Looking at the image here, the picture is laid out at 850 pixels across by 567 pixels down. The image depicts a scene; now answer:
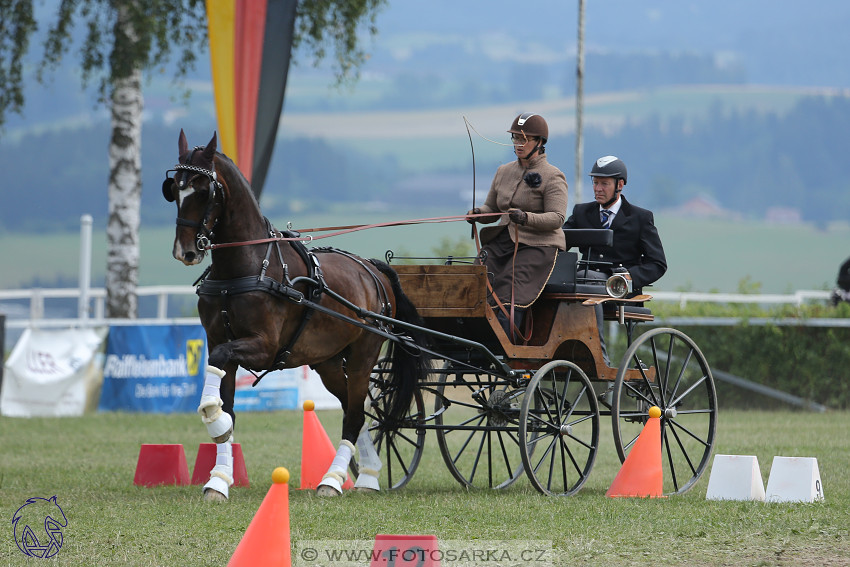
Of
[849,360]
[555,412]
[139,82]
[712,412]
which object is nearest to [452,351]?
[555,412]

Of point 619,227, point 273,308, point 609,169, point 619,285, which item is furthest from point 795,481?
point 273,308

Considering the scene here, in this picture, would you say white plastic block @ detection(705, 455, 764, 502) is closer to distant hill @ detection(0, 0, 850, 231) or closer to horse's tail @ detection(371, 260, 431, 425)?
horse's tail @ detection(371, 260, 431, 425)

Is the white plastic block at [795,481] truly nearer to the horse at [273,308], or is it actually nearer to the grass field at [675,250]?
the horse at [273,308]

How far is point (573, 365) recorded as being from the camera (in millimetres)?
8258

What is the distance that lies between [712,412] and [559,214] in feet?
6.68

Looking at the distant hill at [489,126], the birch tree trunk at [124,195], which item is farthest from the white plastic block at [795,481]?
the distant hill at [489,126]

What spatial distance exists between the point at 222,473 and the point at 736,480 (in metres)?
3.33

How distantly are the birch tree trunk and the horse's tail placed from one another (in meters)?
9.73

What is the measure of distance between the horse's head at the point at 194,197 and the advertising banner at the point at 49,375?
8.86 m

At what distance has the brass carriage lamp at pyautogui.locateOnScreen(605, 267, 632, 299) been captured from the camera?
8383 mm

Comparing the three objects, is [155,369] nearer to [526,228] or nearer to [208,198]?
[526,228]

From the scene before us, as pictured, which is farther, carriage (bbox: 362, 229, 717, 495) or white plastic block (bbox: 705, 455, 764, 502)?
carriage (bbox: 362, 229, 717, 495)

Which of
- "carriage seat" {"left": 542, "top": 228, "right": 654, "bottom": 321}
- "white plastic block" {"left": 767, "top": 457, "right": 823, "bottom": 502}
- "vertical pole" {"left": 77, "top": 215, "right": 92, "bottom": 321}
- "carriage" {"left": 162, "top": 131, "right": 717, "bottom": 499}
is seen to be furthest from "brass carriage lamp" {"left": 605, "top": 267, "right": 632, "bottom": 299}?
"vertical pole" {"left": 77, "top": 215, "right": 92, "bottom": 321}

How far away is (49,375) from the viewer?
1541 cm
